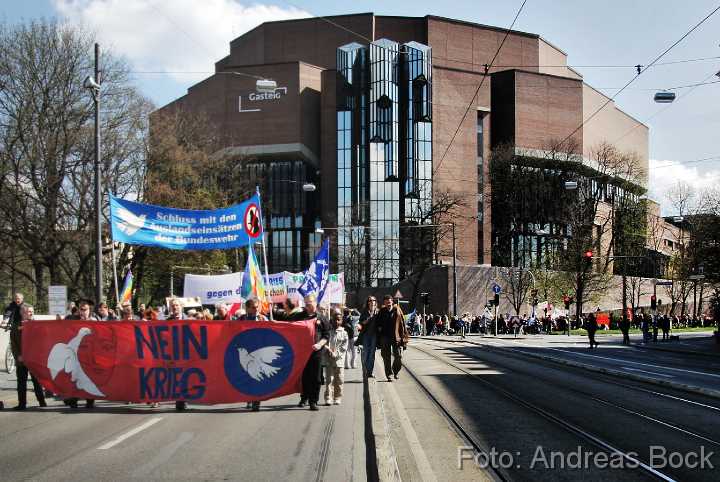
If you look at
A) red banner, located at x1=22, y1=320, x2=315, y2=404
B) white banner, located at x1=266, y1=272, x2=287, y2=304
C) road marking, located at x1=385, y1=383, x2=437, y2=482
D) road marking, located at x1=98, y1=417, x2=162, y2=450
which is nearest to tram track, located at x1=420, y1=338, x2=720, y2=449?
road marking, located at x1=385, y1=383, x2=437, y2=482

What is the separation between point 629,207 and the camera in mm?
75375

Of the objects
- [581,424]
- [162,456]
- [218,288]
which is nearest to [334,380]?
[581,424]

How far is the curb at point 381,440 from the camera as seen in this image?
274 inches

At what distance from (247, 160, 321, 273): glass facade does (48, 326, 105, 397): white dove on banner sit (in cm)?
7088

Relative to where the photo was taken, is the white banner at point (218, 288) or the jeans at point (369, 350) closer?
the jeans at point (369, 350)

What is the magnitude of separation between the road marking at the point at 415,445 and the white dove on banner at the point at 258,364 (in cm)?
206

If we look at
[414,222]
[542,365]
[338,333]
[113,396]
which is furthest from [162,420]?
[414,222]

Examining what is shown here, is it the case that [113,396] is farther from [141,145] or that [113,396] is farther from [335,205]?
[335,205]

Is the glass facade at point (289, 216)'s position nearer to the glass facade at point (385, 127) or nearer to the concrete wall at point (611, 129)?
the glass facade at point (385, 127)

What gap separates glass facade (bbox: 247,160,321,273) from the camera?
84562mm

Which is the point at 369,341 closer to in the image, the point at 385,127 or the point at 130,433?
the point at 130,433

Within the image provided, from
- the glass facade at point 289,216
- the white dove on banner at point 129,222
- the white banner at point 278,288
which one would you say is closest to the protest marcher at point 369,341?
the white dove on banner at point 129,222

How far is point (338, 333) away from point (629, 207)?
65923mm

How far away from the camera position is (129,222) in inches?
545
